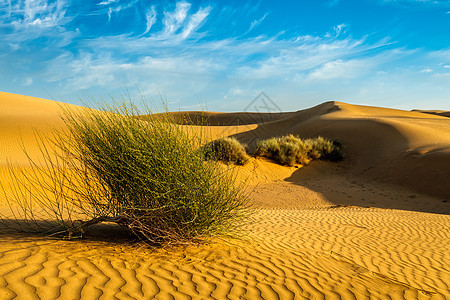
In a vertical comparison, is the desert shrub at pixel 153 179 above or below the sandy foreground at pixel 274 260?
above

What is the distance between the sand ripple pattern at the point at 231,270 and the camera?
3.73 metres

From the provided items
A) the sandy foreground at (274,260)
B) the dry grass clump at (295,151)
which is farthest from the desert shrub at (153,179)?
the dry grass clump at (295,151)

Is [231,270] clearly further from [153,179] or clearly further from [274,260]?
[153,179]

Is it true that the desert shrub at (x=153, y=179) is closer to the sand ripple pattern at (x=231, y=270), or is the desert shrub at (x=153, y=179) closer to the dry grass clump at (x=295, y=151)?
the sand ripple pattern at (x=231, y=270)

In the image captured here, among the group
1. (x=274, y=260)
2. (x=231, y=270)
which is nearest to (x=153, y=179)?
(x=231, y=270)

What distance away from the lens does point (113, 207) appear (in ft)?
17.7

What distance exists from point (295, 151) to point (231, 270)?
15.9 m

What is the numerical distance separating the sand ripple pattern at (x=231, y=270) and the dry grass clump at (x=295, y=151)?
12.4m

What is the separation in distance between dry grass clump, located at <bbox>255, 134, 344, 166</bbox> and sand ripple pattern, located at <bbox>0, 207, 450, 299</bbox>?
40.6ft

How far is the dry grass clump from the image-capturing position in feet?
65.1

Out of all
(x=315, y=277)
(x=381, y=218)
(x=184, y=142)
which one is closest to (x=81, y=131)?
(x=184, y=142)

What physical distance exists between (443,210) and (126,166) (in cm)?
1346

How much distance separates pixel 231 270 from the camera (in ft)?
15.4

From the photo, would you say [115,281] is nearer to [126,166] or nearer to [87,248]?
[87,248]
